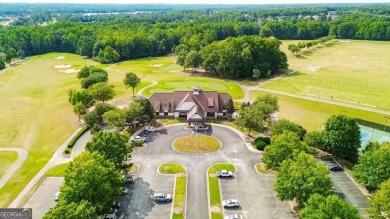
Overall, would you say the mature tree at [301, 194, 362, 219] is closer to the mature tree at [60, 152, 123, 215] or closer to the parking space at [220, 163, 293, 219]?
the parking space at [220, 163, 293, 219]

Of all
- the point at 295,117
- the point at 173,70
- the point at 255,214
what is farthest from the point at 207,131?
the point at 173,70

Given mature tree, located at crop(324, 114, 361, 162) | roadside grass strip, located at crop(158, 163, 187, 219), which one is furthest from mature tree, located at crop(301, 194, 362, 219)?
mature tree, located at crop(324, 114, 361, 162)

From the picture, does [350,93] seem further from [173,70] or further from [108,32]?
[108,32]

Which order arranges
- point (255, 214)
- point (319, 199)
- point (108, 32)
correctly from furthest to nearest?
point (108, 32) → point (255, 214) → point (319, 199)

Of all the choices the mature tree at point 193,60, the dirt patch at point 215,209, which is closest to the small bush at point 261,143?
the dirt patch at point 215,209

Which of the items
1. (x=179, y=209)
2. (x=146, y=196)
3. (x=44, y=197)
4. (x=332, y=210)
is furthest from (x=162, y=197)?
(x=332, y=210)
